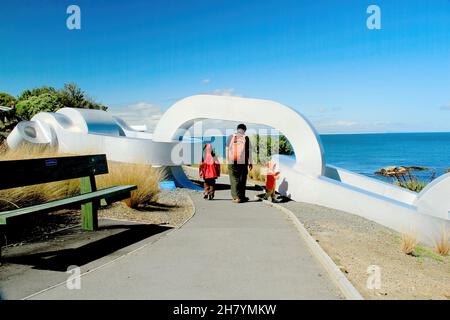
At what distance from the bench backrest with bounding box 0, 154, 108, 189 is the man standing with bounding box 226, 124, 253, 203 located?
12.0ft

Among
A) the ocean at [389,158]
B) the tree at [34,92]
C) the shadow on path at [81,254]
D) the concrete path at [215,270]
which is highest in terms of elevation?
the tree at [34,92]

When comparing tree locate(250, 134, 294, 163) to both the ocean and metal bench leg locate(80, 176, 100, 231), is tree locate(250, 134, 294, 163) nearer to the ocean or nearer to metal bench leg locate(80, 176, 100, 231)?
the ocean

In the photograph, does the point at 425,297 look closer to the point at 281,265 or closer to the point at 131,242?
the point at 281,265

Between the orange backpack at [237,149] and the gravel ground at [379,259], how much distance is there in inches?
80.0

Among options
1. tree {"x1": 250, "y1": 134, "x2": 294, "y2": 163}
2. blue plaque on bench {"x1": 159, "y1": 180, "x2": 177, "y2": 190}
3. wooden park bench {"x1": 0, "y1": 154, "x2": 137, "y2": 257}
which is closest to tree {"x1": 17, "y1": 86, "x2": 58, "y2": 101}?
tree {"x1": 250, "y1": 134, "x2": 294, "y2": 163}

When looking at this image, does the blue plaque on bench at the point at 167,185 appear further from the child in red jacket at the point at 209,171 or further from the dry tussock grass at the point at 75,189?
the dry tussock grass at the point at 75,189

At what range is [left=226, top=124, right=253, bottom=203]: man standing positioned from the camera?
9562 mm

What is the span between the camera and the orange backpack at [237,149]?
375 inches

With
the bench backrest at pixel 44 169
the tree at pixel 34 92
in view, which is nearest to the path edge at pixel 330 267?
the bench backrest at pixel 44 169

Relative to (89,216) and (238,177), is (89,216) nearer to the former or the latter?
(89,216)

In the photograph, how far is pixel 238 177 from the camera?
9.77 metres
